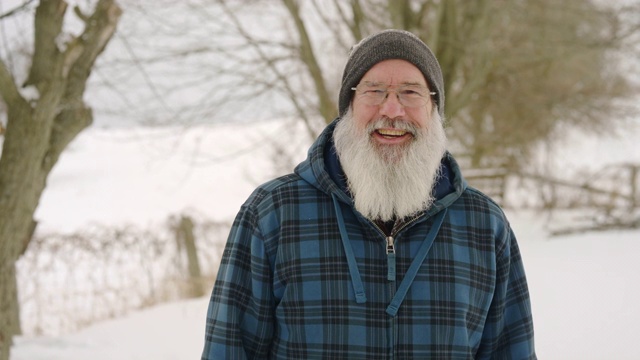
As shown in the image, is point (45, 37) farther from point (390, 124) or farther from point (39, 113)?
point (390, 124)

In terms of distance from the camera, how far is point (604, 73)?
49.0 feet

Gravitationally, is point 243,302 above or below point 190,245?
below

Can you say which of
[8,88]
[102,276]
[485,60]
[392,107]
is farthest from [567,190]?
[392,107]

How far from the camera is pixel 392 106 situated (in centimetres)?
189

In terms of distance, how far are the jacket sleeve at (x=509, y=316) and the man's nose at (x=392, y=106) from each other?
0.51 m

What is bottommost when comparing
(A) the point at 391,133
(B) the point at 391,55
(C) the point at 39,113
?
(A) the point at 391,133

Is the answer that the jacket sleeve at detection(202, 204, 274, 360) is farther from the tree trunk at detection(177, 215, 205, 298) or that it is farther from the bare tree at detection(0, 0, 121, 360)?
the tree trunk at detection(177, 215, 205, 298)

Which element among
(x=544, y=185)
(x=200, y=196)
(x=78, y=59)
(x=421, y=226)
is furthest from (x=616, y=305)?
(x=200, y=196)

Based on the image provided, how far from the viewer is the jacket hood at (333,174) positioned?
1.91 meters

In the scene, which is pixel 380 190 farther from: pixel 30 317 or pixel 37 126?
pixel 30 317

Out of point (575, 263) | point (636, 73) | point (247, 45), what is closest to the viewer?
point (575, 263)

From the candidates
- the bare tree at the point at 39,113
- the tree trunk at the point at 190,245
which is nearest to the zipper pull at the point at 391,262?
the bare tree at the point at 39,113

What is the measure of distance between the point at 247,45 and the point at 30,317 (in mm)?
4595

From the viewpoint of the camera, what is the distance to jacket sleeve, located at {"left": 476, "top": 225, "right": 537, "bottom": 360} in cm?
197
